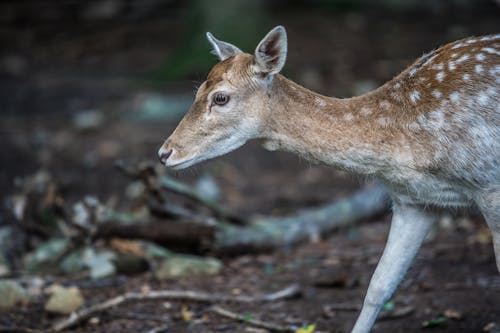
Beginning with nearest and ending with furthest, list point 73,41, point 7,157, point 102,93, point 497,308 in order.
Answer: point 497,308 < point 7,157 < point 102,93 < point 73,41

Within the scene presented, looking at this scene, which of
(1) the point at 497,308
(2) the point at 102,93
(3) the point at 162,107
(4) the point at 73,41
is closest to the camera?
(1) the point at 497,308

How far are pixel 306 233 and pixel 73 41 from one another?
859cm

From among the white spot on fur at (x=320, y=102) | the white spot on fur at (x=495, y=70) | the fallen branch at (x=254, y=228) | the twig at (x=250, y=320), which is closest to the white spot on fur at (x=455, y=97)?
the white spot on fur at (x=495, y=70)

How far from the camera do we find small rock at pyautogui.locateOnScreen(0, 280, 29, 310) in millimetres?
5094

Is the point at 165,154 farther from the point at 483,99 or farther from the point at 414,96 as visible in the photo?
the point at 483,99

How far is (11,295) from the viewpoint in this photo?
202 inches

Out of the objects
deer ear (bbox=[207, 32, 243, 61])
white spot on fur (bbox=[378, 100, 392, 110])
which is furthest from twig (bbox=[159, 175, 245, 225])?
white spot on fur (bbox=[378, 100, 392, 110])

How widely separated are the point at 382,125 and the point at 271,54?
2.50ft

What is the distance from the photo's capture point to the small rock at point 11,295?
5094 mm

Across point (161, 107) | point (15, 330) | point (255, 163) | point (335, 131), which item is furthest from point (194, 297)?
point (161, 107)

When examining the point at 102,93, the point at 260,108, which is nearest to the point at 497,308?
the point at 260,108

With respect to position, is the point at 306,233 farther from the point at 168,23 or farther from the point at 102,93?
the point at 168,23

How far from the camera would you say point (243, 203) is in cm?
793

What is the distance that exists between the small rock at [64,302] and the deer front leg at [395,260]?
1999 mm
